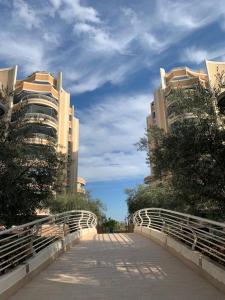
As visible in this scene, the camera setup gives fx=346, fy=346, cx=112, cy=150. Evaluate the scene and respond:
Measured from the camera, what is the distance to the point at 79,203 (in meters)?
40.5

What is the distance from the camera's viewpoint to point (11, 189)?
31.1ft

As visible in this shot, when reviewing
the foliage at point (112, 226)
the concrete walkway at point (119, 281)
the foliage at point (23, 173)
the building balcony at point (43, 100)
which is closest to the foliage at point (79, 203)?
the foliage at point (112, 226)

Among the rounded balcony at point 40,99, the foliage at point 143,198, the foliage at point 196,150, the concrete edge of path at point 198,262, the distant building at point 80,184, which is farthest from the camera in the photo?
the distant building at point 80,184

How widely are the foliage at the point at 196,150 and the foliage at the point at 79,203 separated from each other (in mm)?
27792

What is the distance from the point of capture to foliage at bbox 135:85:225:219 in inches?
339

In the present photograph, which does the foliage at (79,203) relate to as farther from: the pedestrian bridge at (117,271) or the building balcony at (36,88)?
the pedestrian bridge at (117,271)

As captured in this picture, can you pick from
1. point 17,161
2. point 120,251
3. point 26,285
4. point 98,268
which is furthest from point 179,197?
point 26,285

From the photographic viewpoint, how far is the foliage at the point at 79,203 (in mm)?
38375

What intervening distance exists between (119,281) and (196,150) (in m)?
3.93

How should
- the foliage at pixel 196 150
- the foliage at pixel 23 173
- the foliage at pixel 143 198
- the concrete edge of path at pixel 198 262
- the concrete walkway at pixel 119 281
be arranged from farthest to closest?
1. the foliage at pixel 143 198
2. the foliage at pixel 23 173
3. the foliage at pixel 196 150
4. the concrete edge of path at pixel 198 262
5. the concrete walkway at pixel 119 281

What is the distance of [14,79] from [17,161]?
4677 cm

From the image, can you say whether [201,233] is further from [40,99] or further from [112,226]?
[40,99]

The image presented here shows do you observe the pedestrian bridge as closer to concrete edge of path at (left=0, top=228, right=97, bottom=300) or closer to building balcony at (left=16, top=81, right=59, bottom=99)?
concrete edge of path at (left=0, top=228, right=97, bottom=300)

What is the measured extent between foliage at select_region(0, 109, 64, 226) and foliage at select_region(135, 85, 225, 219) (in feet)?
11.5
